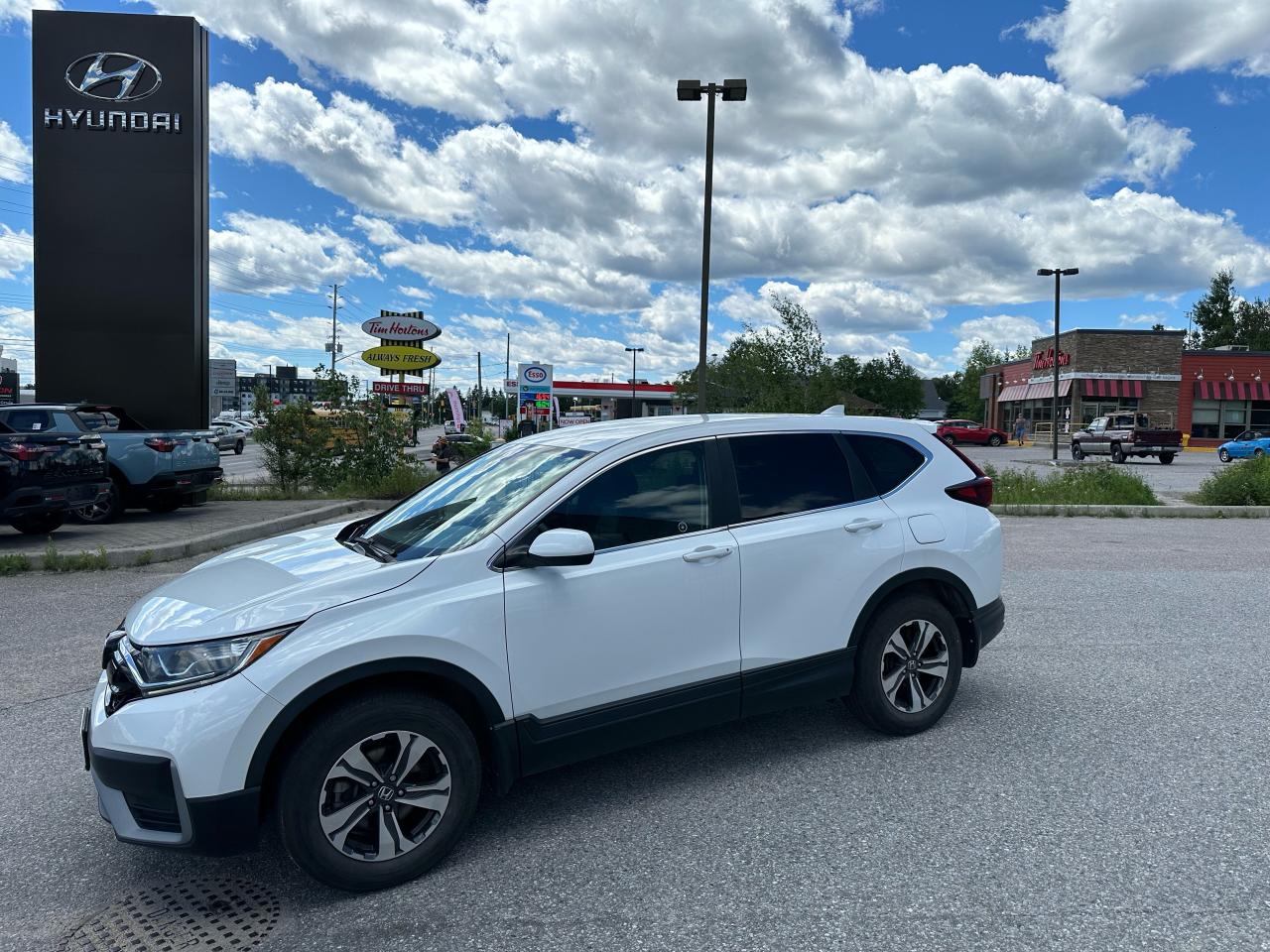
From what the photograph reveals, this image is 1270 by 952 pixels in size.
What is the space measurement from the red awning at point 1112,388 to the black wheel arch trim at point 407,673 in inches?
2184

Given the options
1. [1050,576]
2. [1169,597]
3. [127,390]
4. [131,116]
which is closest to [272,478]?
[127,390]

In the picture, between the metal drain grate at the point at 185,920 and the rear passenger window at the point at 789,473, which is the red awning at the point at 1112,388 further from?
the metal drain grate at the point at 185,920

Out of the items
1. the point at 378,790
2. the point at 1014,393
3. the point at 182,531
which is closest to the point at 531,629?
the point at 378,790

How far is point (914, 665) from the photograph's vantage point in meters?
4.41

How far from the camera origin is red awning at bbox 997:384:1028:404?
59406 millimetres

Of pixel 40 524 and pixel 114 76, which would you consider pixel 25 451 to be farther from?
pixel 114 76

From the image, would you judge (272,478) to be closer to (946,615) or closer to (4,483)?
(4,483)

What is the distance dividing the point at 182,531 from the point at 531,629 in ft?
32.1

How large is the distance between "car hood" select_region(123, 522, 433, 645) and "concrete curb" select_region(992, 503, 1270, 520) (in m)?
13.6

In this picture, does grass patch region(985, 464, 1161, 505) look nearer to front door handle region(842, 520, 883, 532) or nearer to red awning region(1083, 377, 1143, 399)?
front door handle region(842, 520, 883, 532)

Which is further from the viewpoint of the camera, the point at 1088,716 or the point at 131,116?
the point at 131,116

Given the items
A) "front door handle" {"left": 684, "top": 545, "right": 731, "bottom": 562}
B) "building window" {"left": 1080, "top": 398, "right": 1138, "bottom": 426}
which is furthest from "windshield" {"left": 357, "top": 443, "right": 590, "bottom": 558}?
"building window" {"left": 1080, "top": 398, "right": 1138, "bottom": 426}

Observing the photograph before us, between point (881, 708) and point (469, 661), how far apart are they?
2.19 metres

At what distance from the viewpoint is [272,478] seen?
55.9 ft
